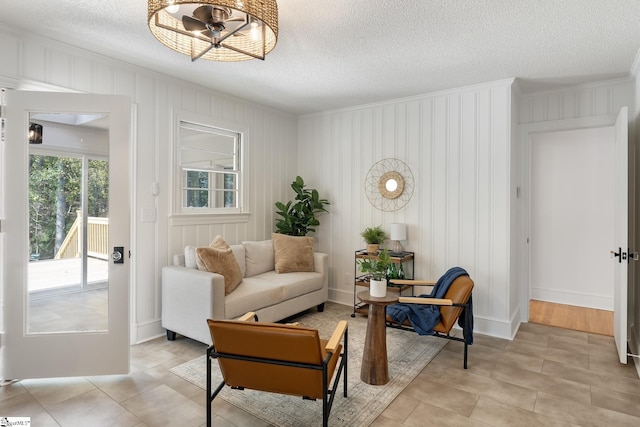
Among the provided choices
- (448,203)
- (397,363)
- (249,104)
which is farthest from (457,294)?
(249,104)

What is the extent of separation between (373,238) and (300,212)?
3.77 ft

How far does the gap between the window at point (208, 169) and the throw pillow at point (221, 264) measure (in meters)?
0.78

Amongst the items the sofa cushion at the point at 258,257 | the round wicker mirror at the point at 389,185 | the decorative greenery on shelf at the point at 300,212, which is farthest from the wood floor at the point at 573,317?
the sofa cushion at the point at 258,257

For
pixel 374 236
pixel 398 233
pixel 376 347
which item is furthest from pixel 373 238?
pixel 376 347

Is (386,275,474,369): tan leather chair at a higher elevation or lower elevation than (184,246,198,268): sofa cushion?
lower

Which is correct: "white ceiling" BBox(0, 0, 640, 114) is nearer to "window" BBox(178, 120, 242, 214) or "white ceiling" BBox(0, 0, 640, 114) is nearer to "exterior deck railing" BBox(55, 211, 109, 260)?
"window" BBox(178, 120, 242, 214)

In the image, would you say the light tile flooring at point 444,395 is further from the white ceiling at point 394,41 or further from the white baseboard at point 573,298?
the white ceiling at point 394,41

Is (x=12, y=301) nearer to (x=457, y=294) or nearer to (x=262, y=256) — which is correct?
(x=262, y=256)

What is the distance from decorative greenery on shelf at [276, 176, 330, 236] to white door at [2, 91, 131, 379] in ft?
7.65

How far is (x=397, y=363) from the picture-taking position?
3.14m

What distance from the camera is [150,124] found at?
3.70 metres

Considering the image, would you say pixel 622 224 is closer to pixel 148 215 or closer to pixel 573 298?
pixel 573 298

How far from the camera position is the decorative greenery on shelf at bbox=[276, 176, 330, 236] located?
4.98 metres

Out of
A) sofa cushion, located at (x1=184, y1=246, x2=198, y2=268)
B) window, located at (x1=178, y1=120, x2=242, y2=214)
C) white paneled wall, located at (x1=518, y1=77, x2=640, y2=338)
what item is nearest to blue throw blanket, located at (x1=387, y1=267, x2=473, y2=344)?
white paneled wall, located at (x1=518, y1=77, x2=640, y2=338)
